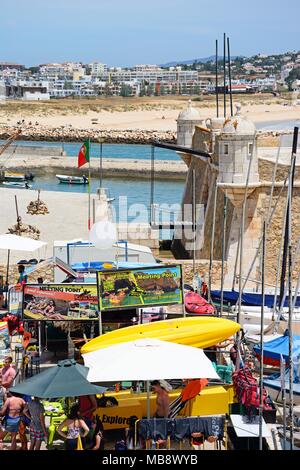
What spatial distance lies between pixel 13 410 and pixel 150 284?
3255mm

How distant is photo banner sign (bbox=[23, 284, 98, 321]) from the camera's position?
1189 cm

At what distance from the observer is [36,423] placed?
29.6ft

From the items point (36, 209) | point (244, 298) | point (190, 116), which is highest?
point (190, 116)

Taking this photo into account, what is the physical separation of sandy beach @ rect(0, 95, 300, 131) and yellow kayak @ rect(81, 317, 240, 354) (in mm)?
77387

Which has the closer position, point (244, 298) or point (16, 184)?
point (244, 298)

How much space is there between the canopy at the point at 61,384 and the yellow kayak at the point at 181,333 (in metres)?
1.28

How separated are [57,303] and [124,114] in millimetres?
103473

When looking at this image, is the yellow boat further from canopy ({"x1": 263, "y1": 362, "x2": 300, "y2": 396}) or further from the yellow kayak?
canopy ({"x1": 263, "y1": 362, "x2": 300, "y2": 396})

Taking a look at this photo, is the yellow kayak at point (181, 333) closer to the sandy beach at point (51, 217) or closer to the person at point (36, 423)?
the person at point (36, 423)

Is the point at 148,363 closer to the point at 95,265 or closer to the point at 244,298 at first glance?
the point at 95,265

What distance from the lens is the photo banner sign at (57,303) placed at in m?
11.9

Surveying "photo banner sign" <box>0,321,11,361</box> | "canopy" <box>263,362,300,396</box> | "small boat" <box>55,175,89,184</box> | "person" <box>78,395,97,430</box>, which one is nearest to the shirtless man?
"person" <box>78,395,97,430</box>

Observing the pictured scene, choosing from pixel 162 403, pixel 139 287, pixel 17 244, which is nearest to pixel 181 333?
pixel 162 403

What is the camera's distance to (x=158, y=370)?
Result: 8.81 m
